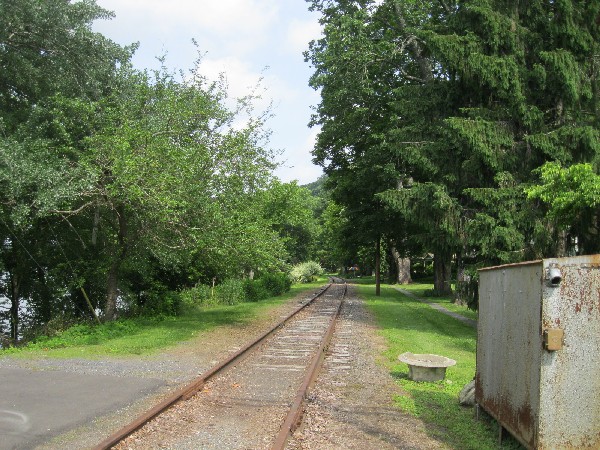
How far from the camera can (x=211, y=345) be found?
41.7 ft

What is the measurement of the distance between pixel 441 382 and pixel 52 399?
19.8 ft

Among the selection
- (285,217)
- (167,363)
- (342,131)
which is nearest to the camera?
(167,363)

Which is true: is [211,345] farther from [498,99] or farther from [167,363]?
[498,99]

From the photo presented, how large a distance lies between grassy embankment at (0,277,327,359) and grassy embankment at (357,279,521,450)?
5.24 meters

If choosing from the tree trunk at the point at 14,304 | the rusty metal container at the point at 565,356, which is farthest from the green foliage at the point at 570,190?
the tree trunk at the point at 14,304

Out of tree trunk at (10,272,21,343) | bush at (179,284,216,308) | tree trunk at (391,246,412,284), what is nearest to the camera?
tree trunk at (10,272,21,343)

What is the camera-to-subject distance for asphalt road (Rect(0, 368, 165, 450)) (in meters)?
5.95

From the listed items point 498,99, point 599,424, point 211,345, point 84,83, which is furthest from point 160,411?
point 498,99

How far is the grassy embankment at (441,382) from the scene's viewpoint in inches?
252

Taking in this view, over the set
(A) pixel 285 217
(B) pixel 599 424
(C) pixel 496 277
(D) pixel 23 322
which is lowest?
(D) pixel 23 322

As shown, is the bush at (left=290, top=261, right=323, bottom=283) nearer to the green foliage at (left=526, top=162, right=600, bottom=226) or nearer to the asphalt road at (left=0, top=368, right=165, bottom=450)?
the green foliage at (left=526, top=162, right=600, bottom=226)

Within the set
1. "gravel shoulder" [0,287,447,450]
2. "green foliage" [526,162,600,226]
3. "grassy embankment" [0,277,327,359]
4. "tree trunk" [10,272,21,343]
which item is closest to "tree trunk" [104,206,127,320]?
"grassy embankment" [0,277,327,359]

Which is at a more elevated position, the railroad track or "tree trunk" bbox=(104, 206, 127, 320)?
"tree trunk" bbox=(104, 206, 127, 320)

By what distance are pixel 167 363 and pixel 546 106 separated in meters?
13.2
